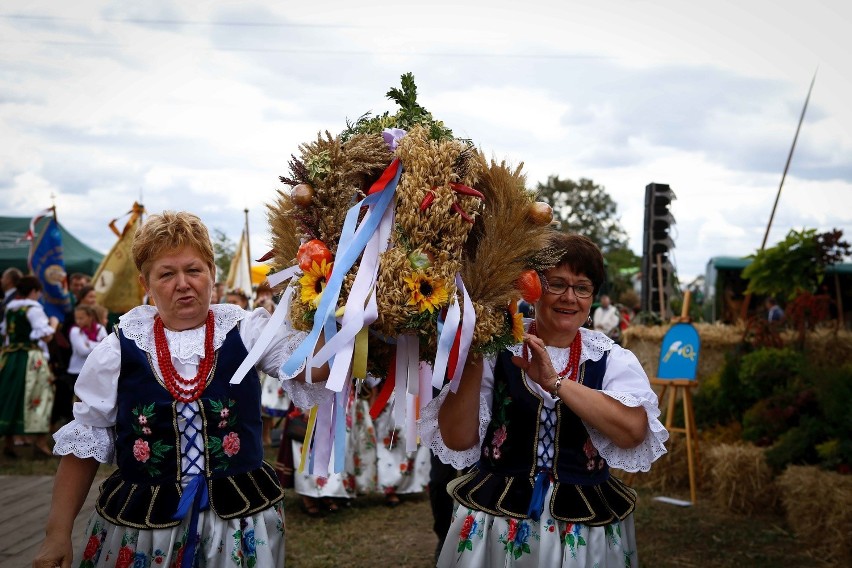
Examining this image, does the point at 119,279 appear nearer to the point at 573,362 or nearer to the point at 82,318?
the point at 82,318

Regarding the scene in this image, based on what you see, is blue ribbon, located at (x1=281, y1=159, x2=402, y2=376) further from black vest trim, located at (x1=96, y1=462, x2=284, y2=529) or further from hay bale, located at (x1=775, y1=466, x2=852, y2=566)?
hay bale, located at (x1=775, y1=466, x2=852, y2=566)

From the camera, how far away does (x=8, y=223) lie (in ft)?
65.2

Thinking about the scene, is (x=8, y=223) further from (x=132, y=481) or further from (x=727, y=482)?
(x=132, y=481)

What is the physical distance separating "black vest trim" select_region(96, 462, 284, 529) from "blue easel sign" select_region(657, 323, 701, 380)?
17.9ft

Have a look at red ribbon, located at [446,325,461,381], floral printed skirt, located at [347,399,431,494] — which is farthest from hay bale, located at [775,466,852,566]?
red ribbon, located at [446,325,461,381]

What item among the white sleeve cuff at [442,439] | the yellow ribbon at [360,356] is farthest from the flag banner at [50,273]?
the yellow ribbon at [360,356]

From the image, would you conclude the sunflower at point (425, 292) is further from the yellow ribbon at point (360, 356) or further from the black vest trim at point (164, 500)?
the black vest trim at point (164, 500)

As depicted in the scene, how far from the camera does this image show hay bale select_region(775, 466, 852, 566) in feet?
19.0

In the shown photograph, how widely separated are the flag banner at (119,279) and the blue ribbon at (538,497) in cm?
921

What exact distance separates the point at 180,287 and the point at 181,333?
0.59 feet

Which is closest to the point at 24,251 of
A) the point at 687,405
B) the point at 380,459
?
the point at 380,459

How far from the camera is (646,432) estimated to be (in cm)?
283

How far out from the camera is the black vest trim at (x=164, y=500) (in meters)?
2.63

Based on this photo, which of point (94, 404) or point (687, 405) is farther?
point (687, 405)
